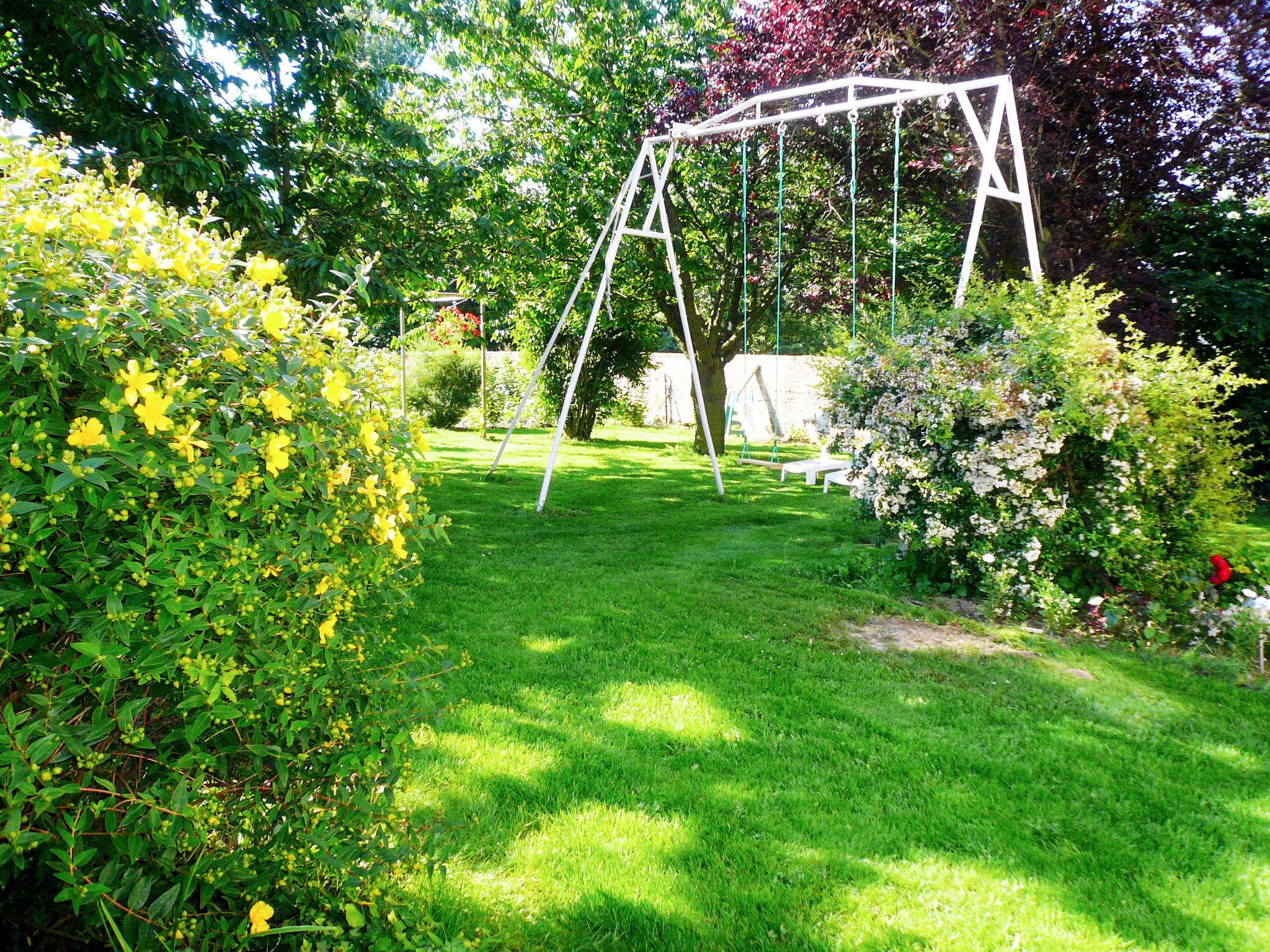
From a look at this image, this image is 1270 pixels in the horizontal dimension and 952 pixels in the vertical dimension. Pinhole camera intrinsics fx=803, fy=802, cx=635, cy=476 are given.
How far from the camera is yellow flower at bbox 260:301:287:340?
5.24 ft

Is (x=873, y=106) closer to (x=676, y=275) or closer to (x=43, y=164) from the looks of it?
(x=676, y=275)

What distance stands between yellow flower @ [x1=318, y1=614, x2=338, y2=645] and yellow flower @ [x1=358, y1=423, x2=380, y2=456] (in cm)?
36

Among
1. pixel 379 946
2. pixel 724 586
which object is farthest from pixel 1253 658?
pixel 379 946

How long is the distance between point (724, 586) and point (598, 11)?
9249 mm

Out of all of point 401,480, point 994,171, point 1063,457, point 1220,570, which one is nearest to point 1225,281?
point 994,171

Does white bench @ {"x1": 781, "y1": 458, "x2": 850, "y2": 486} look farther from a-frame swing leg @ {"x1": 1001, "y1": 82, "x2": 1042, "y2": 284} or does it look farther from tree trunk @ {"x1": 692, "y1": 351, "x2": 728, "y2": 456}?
a-frame swing leg @ {"x1": 1001, "y1": 82, "x2": 1042, "y2": 284}

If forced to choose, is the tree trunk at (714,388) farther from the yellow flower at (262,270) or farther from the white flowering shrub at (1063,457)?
the yellow flower at (262,270)

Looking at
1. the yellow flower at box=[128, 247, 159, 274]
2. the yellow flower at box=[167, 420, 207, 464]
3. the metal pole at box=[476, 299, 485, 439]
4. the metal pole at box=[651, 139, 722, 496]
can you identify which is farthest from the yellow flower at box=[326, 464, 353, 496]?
the metal pole at box=[476, 299, 485, 439]

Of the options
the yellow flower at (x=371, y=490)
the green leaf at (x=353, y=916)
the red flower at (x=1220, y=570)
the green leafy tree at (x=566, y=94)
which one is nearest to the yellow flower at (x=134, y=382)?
the yellow flower at (x=371, y=490)

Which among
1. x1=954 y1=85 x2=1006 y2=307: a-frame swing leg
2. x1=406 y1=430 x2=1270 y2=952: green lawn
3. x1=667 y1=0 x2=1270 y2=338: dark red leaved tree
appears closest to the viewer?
x1=406 y1=430 x2=1270 y2=952: green lawn

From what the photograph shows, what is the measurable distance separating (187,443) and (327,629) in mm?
453

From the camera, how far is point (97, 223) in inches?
59.6

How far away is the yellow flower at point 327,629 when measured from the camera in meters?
1.62

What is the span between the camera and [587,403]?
15.5 m
